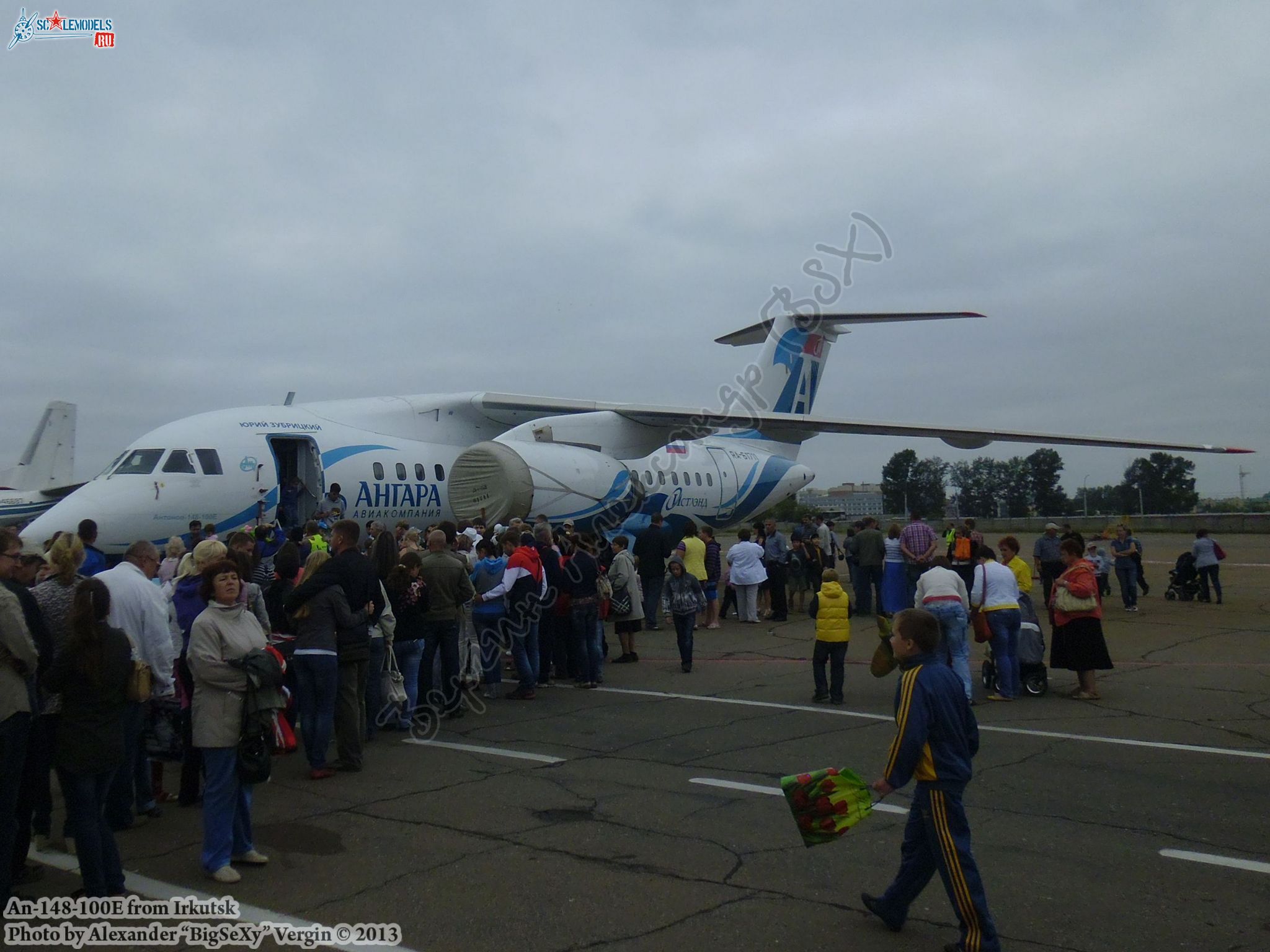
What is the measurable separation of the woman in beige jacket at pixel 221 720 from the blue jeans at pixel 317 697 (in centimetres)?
186

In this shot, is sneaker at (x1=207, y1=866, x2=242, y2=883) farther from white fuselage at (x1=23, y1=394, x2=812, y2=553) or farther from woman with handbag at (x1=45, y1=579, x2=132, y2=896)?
white fuselage at (x1=23, y1=394, x2=812, y2=553)

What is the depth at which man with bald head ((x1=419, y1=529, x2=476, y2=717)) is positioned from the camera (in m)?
9.23

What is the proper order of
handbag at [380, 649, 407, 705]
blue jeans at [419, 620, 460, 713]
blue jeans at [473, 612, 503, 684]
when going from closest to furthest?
1. handbag at [380, 649, 407, 705]
2. blue jeans at [419, 620, 460, 713]
3. blue jeans at [473, 612, 503, 684]

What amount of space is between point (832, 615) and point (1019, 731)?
2.10 metres

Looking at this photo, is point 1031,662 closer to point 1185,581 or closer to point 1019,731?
point 1019,731

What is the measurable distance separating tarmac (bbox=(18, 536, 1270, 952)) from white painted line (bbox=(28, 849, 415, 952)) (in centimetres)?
3

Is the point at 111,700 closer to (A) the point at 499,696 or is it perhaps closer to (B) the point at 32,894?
(B) the point at 32,894

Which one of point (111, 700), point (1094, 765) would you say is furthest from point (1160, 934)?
point (111, 700)

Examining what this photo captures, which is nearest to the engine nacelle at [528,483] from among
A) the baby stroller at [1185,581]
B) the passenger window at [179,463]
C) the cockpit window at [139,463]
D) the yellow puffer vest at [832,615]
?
the passenger window at [179,463]

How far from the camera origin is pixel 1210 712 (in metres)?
9.19

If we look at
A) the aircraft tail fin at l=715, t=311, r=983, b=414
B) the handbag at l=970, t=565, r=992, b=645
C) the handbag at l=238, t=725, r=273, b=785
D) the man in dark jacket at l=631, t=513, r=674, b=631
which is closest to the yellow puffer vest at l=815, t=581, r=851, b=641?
the handbag at l=970, t=565, r=992, b=645

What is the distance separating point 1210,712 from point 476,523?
32.6ft

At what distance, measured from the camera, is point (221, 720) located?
5273 millimetres

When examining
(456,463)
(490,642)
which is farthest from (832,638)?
(456,463)
